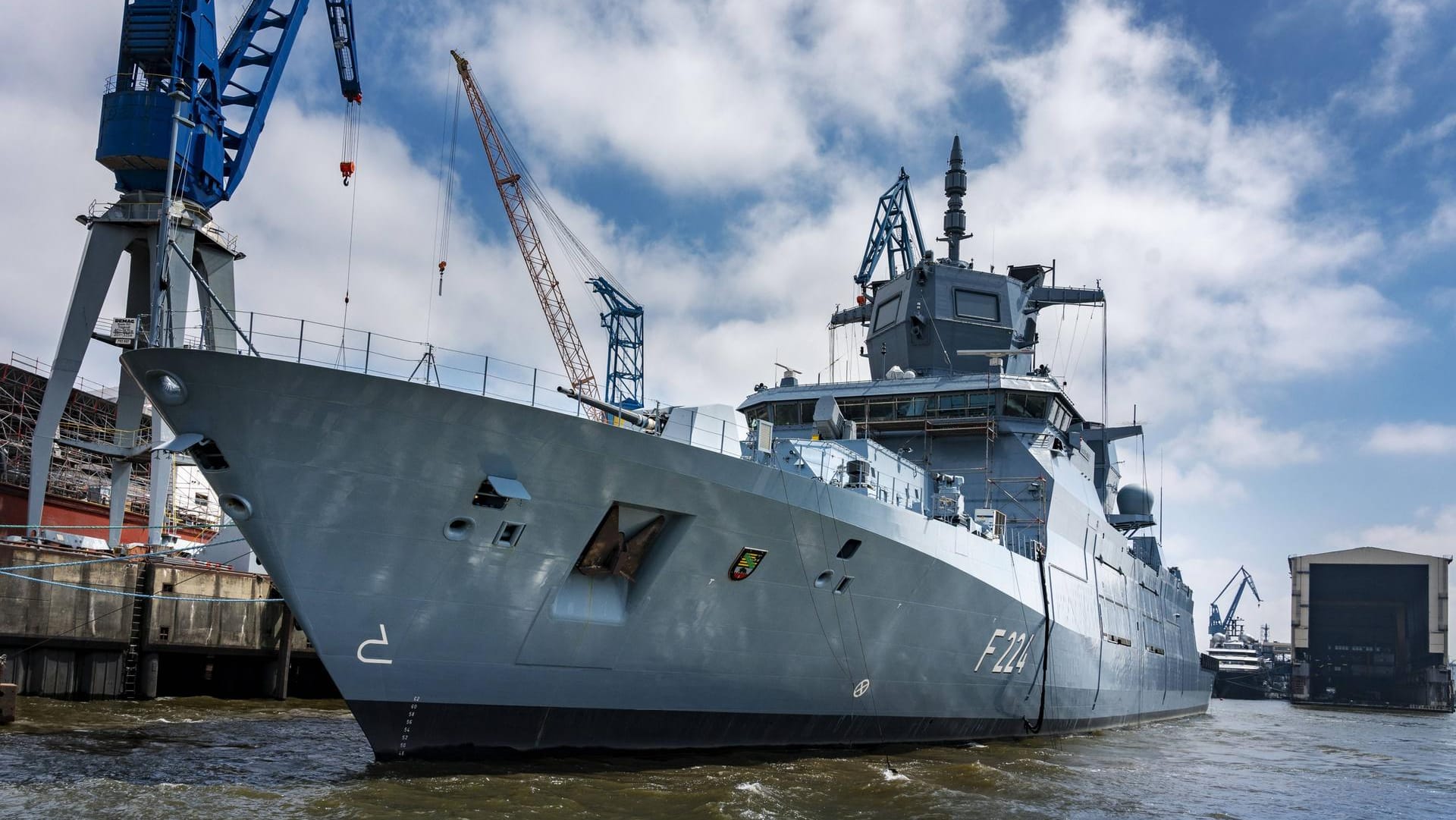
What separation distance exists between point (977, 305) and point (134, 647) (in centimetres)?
1789

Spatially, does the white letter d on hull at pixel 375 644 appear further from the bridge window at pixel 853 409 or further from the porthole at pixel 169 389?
the bridge window at pixel 853 409

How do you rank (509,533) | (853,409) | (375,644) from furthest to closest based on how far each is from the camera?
(853,409), (509,533), (375,644)

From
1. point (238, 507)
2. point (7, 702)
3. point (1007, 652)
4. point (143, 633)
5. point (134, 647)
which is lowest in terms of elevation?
point (7, 702)

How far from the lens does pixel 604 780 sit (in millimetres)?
10828

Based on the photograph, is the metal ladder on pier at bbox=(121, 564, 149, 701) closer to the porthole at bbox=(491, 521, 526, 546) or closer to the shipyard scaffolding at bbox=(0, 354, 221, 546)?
the shipyard scaffolding at bbox=(0, 354, 221, 546)

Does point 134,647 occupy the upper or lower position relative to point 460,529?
lower

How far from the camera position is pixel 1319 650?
56.7m

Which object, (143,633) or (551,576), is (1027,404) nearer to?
(551,576)

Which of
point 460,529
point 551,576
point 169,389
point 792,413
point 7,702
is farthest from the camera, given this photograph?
point 792,413

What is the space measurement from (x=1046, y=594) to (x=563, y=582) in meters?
9.25

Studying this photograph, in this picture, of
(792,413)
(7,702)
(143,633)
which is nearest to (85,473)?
(143,633)

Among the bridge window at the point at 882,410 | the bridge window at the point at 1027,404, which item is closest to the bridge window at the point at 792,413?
the bridge window at the point at 882,410

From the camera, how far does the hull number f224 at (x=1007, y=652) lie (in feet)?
50.8

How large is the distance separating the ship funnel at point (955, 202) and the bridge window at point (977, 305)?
1.63m
